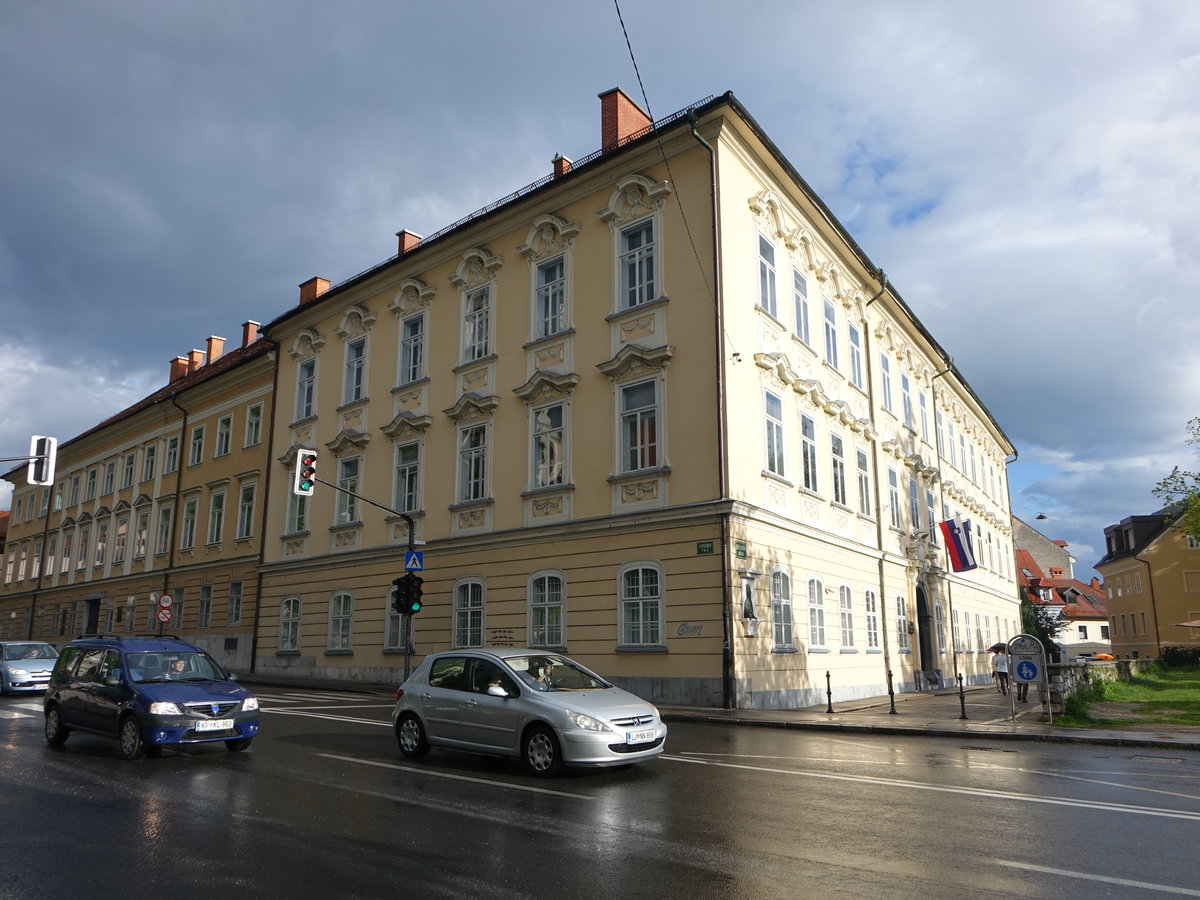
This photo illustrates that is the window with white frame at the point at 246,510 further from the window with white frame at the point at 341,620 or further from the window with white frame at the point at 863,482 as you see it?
the window with white frame at the point at 863,482

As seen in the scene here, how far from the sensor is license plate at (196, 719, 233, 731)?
11242 millimetres

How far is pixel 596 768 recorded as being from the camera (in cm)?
1045

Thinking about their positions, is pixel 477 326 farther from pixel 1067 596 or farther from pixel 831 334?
pixel 1067 596

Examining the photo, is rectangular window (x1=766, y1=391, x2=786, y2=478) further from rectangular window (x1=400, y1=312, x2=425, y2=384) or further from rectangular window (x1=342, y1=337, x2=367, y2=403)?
rectangular window (x1=342, y1=337, x2=367, y2=403)

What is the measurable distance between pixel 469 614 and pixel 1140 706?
16.5 m

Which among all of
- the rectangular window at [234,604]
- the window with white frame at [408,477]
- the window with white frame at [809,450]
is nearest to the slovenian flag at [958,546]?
the window with white frame at [809,450]

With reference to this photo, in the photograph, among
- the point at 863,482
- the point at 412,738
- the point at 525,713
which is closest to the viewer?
the point at 525,713

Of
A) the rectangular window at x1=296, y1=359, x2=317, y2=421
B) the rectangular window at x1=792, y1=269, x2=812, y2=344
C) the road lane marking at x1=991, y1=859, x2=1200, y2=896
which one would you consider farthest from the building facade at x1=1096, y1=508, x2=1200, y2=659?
the road lane marking at x1=991, y1=859, x2=1200, y2=896

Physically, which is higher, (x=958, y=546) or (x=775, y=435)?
(x=775, y=435)

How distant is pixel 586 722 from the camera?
9.80 metres

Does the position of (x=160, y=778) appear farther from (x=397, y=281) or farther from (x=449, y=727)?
(x=397, y=281)

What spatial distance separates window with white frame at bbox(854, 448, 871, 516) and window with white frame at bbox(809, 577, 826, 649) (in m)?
4.53

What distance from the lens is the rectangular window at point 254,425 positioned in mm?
34781

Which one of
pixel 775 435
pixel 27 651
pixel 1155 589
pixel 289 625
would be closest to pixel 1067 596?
pixel 1155 589
